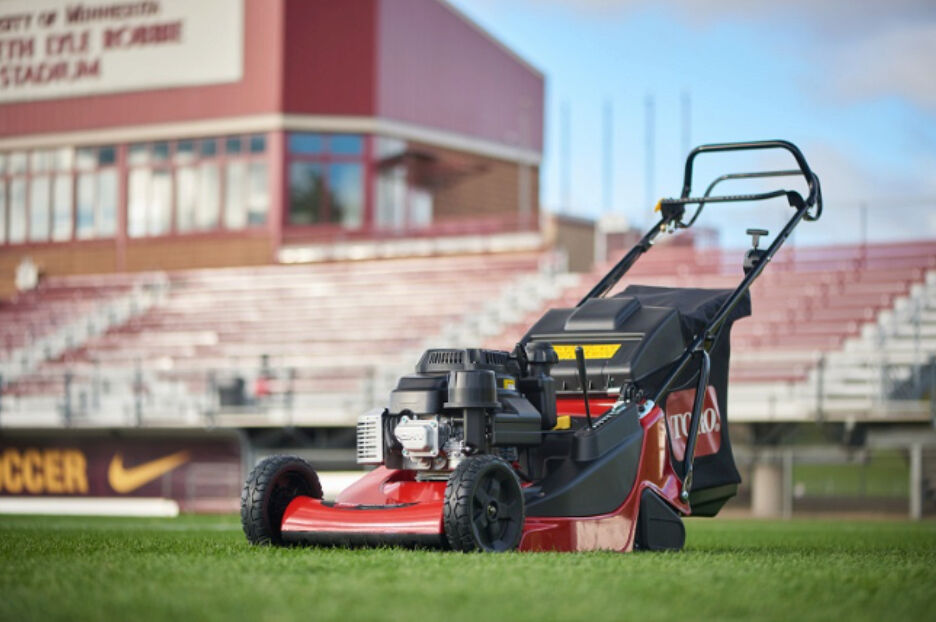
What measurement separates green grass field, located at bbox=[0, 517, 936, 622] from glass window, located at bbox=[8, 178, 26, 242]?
30.0m

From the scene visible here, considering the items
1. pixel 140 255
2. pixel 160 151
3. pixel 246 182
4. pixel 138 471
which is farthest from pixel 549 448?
pixel 160 151

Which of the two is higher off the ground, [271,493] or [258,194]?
[258,194]

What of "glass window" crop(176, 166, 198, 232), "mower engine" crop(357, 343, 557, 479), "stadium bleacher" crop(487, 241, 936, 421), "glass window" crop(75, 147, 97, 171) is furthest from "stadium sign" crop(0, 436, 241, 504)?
"mower engine" crop(357, 343, 557, 479)

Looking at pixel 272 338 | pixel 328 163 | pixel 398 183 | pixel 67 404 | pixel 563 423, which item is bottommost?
pixel 67 404

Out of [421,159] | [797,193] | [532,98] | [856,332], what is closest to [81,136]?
[421,159]

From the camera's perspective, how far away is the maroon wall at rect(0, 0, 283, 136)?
31922mm

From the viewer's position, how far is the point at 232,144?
1291 inches

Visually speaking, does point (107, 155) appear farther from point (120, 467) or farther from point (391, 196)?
point (120, 467)

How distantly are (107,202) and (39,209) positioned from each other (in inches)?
79.7

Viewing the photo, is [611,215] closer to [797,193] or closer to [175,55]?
[175,55]

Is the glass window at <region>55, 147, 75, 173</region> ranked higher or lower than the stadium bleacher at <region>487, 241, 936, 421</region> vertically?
higher

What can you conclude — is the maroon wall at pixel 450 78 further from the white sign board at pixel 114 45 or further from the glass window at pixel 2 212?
the glass window at pixel 2 212

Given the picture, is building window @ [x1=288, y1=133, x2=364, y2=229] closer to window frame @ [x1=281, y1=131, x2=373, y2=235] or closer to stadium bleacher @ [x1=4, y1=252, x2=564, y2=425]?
window frame @ [x1=281, y1=131, x2=373, y2=235]

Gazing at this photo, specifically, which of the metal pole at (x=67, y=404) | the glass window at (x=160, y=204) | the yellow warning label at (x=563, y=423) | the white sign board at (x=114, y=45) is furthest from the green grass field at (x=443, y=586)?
the glass window at (x=160, y=204)
